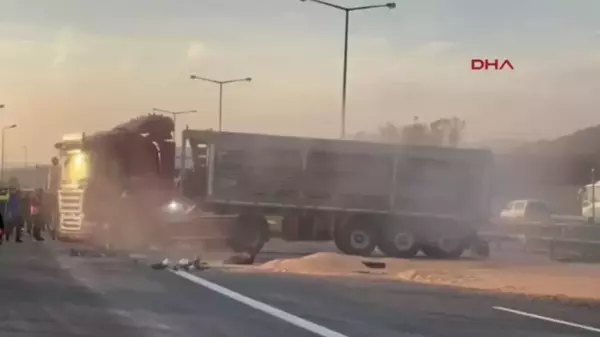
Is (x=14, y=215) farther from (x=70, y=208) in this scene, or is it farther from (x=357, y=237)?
(x=357, y=237)

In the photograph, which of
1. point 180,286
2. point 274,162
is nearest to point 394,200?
point 274,162

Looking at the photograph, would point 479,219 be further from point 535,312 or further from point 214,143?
point 535,312

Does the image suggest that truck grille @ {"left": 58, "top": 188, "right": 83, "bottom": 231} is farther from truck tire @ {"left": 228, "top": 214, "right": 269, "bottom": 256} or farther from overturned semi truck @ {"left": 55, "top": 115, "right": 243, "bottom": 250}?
truck tire @ {"left": 228, "top": 214, "right": 269, "bottom": 256}

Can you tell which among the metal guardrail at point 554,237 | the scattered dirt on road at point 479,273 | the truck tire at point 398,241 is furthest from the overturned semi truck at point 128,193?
the metal guardrail at point 554,237

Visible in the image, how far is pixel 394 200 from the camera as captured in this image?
102 ft

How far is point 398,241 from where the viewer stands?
30.8 metres

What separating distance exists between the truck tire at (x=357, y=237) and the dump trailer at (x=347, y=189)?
27 mm

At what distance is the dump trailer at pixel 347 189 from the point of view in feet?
98.2

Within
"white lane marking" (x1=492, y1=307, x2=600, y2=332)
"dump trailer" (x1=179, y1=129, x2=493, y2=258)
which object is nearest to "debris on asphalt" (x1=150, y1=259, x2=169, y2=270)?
"dump trailer" (x1=179, y1=129, x2=493, y2=258)

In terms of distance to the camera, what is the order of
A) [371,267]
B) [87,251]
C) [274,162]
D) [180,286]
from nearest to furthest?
1. [180,286]
2. [371,267]
3. [87,251]
4. [274,162]

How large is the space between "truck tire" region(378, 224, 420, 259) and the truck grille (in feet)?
27.1

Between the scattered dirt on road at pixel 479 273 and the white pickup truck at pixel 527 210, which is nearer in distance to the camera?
the scattered dirt on road at pixel 479 273

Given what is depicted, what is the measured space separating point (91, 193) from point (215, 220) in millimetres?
3746

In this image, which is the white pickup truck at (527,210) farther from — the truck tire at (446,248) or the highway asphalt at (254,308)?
the highway asphalt at (254,308)
